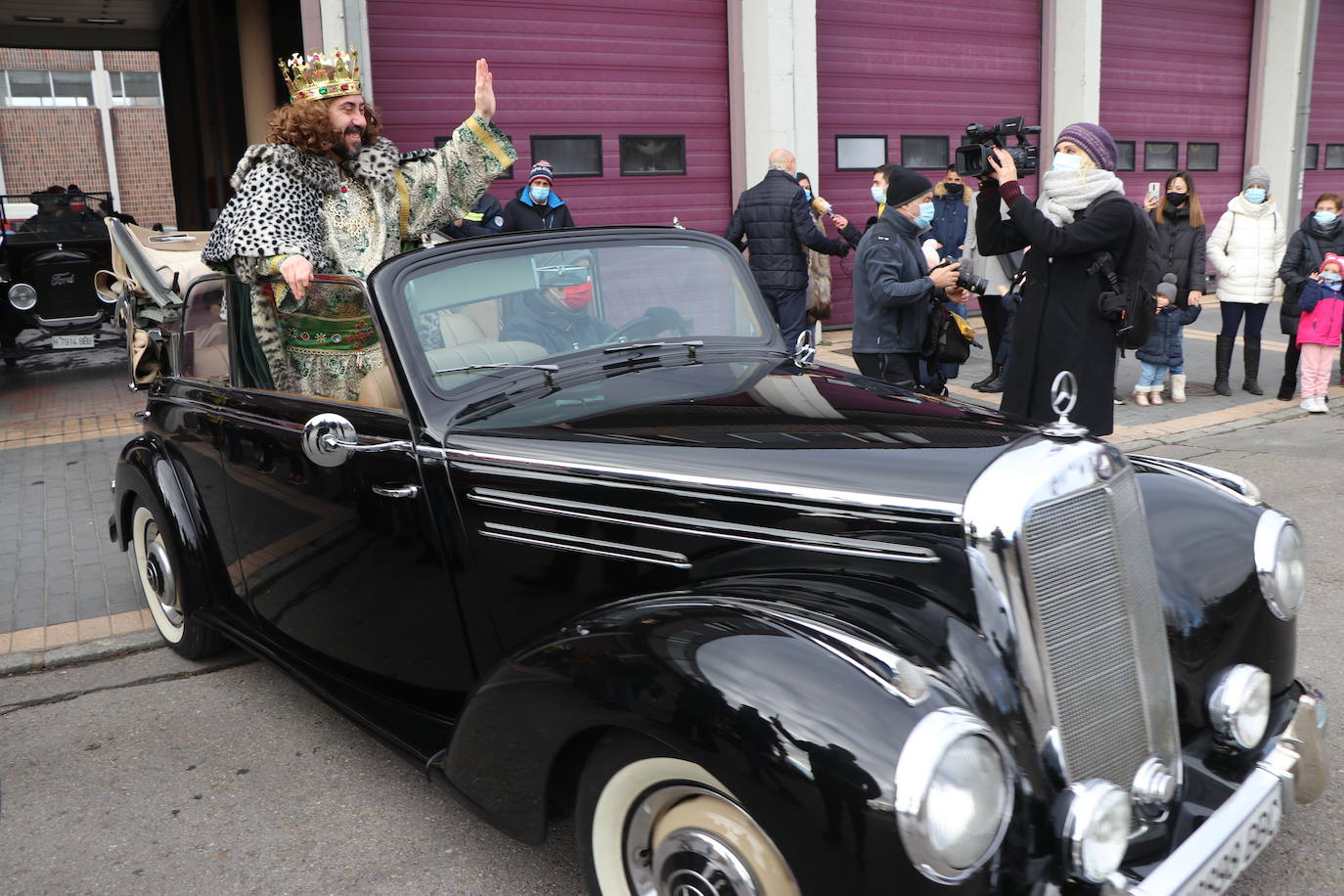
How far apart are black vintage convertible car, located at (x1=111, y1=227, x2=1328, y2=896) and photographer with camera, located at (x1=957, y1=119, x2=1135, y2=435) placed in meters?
1.90

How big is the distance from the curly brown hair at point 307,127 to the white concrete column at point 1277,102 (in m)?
14.4

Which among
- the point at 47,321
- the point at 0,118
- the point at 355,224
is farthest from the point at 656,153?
the point at 0,118

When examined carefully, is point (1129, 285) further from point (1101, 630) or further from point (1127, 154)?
point (1127, 154)

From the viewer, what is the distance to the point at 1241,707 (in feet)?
7.78

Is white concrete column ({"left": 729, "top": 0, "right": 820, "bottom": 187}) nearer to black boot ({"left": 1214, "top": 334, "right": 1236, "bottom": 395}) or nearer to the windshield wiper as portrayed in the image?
black boot ({"left": 1214, "top": 334, "right": 1236, "bottom": 395})

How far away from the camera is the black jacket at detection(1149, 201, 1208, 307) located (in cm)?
844

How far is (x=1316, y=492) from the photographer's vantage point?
588cm

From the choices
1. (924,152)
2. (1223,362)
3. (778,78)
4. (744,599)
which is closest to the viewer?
(744,599)

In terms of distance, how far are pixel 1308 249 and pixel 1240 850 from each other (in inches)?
297

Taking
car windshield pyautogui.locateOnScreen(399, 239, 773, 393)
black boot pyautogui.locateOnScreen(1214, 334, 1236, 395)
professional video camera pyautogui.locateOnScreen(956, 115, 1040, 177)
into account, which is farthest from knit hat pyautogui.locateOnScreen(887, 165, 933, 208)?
black boot pyautogui.locateOnScreen(1214, 334, 1236, 395)

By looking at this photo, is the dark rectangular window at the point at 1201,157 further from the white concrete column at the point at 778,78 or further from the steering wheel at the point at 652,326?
the steering wheel at the point at 652,326

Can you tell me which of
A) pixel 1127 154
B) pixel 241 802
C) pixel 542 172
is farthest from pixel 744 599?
pixel 1127 154

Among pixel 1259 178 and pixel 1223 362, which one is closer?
pixel 1259 178

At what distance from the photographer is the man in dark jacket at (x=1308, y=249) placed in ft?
26.6
